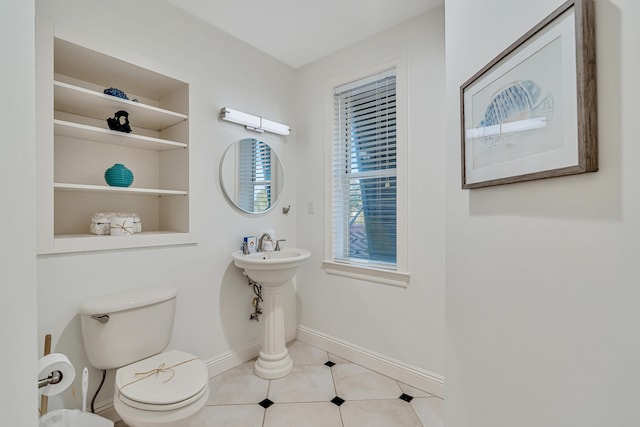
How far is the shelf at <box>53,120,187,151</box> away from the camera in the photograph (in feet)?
4.95

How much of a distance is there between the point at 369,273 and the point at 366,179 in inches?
29.8

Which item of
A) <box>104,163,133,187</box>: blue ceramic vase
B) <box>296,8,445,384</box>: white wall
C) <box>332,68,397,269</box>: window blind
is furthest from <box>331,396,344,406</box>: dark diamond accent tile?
<box>104,163,133,187</box>: blue ceramic vase

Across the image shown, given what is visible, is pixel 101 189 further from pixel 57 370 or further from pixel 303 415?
pixel 303 415

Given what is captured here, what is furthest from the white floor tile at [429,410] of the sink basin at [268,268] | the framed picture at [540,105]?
the framed picture at [540,105]

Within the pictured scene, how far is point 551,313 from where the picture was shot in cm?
68

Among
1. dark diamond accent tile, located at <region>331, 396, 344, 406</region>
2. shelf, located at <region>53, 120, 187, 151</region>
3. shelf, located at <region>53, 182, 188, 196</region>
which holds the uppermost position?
shelf, located at <region>53, 120, 187, 151</region>

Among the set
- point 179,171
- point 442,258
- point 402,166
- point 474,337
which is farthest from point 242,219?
point 474,337

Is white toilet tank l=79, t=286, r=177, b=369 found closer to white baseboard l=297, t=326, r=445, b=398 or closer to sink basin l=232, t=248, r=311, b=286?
sink basin l=232, t=248, r=311, b=286

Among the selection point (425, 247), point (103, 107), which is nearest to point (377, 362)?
point (425, 247)

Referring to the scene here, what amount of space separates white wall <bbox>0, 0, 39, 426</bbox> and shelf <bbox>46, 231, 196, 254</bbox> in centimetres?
126

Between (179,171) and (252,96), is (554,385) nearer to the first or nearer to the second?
(179,171)

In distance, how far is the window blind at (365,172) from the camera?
2221 mm

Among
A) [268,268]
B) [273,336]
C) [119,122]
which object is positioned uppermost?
[119,122]

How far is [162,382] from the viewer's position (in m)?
1.36
